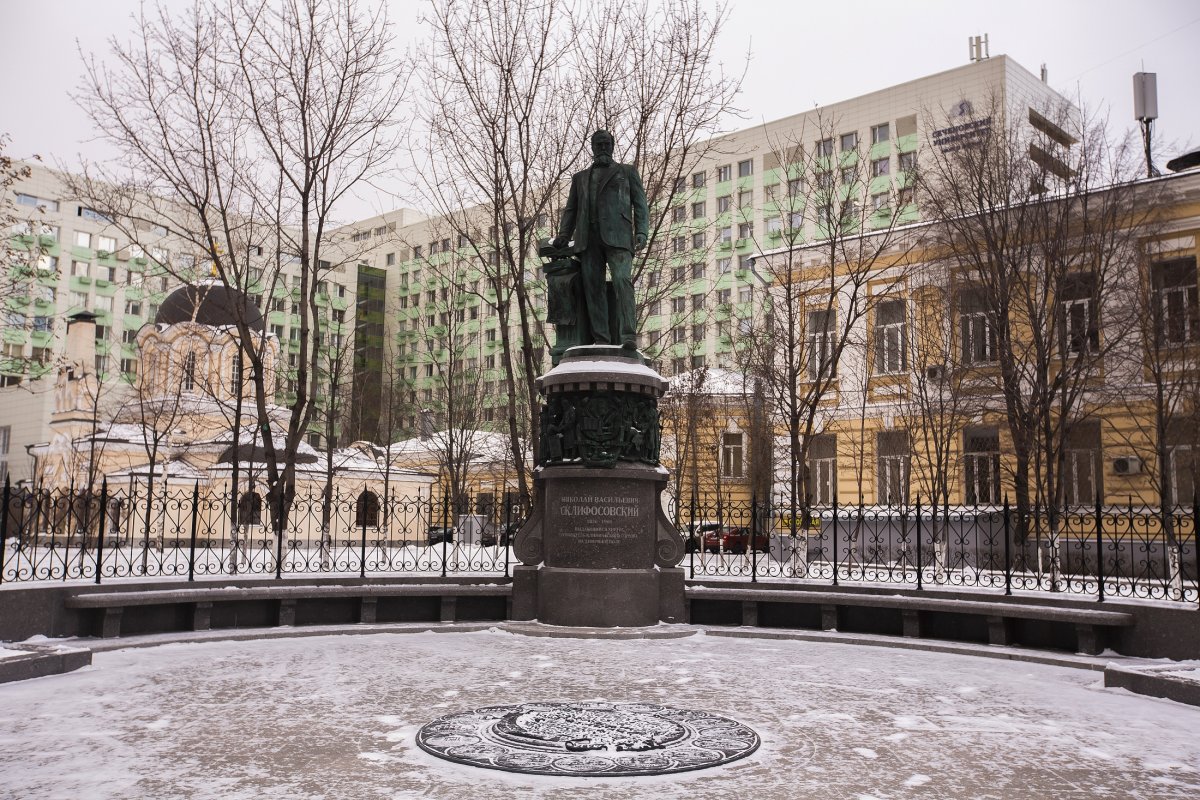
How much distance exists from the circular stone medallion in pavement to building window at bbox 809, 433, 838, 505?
78.8 feet

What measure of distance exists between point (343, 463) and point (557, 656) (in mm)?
34181

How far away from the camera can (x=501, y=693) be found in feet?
26.1

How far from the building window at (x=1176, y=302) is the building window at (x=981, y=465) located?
17.5 ft

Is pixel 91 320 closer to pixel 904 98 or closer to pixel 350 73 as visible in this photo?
pixel 350 73

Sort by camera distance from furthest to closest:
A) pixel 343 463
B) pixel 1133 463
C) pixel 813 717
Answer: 1. pixel 343 463
2. pixel 1133 463
3. pixel 813 717

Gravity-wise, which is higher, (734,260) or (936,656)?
(734,260)

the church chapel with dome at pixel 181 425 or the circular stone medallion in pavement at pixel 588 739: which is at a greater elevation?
the church chapel with dome at pixel 181 425

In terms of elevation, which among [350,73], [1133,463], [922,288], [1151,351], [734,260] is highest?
[734,260]

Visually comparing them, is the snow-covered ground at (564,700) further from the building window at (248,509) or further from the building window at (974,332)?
the building window at (974,332)

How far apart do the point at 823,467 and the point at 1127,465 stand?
9497 mm

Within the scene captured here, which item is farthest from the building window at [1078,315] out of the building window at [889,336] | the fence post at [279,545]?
the fence post at [279,545]

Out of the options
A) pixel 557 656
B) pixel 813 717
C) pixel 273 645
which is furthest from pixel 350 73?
pixel 813 717

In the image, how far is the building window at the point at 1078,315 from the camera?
19250 millimetres

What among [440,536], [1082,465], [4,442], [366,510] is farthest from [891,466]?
[4,442]
